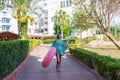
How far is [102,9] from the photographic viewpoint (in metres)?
26.5

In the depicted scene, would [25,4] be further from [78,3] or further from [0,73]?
[0,73]

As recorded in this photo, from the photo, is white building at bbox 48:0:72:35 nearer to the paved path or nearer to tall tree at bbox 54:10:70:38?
tall tree at bbox 54:10:70:38

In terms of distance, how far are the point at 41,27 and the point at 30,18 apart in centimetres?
7695

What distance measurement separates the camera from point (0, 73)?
→ 10.0m

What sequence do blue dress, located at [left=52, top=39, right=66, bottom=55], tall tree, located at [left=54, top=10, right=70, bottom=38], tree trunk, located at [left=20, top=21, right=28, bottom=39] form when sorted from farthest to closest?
1. tall tree, located at [left=54, top=10, right=70, bottom=38]
2. tree trunk, located at [left=20, top=21, right=28, bottom=39]
3. blue dress, located at [left=52, top=39, right=66, bottom=55]

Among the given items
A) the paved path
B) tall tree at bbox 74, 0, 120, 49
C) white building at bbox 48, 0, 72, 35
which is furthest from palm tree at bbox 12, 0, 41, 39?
white building at bbox 48, 0, 72, 35

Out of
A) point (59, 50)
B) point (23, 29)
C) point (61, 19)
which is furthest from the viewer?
point (61, 19)

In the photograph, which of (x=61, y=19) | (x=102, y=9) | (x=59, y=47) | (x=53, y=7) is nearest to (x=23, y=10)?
(x=102, y=9)

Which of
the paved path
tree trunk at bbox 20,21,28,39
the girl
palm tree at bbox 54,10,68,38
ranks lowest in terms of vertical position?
the paved path

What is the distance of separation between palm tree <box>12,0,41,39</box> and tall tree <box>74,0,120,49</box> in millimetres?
15506

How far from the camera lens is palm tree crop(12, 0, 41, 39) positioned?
134 ft

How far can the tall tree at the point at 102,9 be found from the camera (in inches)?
1022

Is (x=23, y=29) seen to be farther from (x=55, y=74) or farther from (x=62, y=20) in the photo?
(x=62, y=20)

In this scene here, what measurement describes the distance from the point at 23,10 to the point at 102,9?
58.7ft
